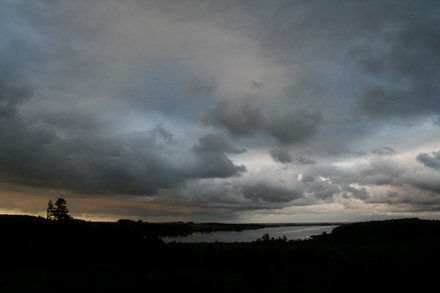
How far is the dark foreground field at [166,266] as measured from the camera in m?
23.7

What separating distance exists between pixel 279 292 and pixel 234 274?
12563 millimetres

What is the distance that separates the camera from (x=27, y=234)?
51594mm

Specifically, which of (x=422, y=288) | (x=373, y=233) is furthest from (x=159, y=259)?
A: (x=373, y=233)

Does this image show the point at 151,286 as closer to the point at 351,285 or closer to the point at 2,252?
the point at 351,285

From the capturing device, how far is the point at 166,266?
45.9 metres

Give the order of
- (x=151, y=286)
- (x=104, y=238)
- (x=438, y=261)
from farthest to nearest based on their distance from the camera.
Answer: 1. (x=104, y=238)
2. (x=438, y=261)
3. (x=151, y=286)

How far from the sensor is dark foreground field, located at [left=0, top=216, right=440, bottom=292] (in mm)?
23719

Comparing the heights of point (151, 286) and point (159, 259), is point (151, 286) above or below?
above

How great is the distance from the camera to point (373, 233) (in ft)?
356

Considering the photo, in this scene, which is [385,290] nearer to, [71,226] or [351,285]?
[351,285]

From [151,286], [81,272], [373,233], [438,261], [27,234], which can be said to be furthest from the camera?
[373,233]

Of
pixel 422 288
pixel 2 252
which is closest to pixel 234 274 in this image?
pixel 422 288

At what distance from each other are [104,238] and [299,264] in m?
34.7

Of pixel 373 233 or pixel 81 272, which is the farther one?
pixel 373 233
